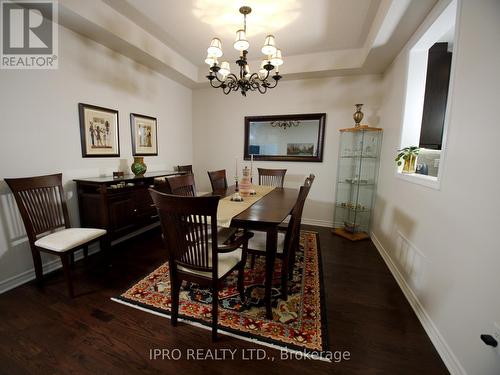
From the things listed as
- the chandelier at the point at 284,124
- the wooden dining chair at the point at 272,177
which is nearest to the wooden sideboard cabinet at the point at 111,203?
the wooden dining chair at the point at 272,177

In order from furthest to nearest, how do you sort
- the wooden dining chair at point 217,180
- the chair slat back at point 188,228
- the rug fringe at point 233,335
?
the wooden dining chair at point 217,180, the rug fringe at point 233,335, the chair slat back at point 188,228

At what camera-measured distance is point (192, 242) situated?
134 centimetres

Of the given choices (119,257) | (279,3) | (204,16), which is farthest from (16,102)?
(279,3)

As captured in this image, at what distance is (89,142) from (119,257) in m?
1.42

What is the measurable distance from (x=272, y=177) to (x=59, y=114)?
276 centimetres

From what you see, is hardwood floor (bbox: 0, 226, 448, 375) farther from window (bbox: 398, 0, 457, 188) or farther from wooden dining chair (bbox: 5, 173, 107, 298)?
window (bbox: 398, 0, 457, 188)

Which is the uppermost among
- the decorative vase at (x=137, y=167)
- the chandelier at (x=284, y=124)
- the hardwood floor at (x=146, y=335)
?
the chandelier at (x=284, y=124)

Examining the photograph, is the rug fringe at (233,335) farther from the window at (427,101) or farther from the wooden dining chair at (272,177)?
the wooden dining chair at (272,177)

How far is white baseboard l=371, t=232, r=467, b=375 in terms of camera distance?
124cm

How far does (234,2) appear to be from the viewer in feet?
→ 7.12

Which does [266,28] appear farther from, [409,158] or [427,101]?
[409,158]

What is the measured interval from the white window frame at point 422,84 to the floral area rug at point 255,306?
136 centimetres

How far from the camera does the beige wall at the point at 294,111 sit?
3.50 m

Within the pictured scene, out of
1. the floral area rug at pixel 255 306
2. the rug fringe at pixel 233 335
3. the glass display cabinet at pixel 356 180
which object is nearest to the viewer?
the rug fringe at pixel 233 335
